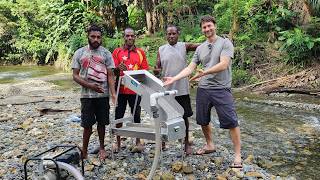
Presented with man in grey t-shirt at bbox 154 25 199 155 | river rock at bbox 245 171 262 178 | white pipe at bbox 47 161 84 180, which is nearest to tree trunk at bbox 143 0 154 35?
man in grey t-shirt at bbox 154 25 199 155

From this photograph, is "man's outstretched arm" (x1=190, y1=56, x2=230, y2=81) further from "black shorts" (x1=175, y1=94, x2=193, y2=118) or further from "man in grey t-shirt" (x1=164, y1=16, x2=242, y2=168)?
"black shorts" (x1=175, y1=94, x2=193, y2=118)

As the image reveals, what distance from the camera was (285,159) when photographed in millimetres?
6492

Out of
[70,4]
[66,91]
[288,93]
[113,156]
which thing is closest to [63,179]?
[113,156]

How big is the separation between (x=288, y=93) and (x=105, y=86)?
8519mm

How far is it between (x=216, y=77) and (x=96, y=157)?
2109 millimetres

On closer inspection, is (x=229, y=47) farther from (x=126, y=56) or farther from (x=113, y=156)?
(x=113, y=156)

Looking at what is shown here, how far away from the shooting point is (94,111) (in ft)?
18.5

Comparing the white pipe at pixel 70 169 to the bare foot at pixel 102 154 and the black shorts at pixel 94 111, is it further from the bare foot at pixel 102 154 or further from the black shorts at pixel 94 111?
the bare foot at pixel 102 154

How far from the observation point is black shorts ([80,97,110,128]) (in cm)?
552

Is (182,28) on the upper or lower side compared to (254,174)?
upper

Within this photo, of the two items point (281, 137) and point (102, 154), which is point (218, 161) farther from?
point (281, 137)

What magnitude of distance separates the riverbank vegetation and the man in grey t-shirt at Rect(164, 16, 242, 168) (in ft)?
28.0

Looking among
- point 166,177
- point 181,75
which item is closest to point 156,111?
point 181,75

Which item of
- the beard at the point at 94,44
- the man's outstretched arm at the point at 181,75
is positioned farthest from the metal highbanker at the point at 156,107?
the beard at the point at 94,44
